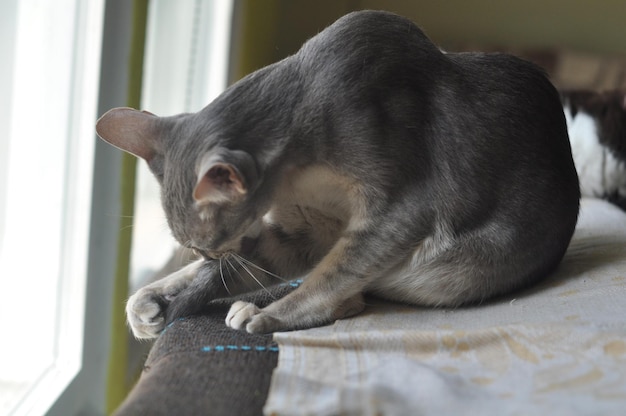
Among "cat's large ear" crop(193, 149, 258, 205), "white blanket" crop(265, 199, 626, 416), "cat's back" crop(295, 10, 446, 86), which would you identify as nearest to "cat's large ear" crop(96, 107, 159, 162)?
"cat's large ear" crop(193, 149, 258, 205)

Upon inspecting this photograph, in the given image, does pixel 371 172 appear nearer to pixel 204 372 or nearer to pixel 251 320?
pixel 251 320

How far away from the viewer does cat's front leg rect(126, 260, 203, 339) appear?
52.0 inches

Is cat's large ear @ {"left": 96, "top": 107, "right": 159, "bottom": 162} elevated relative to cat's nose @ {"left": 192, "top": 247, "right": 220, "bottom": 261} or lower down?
elevated

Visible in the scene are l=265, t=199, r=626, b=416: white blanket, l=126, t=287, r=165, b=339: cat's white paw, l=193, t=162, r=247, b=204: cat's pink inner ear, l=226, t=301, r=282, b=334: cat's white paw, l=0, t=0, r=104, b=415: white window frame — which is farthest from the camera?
l=0, t=0, r=104, b=415: white window frame

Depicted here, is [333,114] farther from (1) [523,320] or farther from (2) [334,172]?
(1) [523,320]

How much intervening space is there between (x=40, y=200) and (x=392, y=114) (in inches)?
34.5

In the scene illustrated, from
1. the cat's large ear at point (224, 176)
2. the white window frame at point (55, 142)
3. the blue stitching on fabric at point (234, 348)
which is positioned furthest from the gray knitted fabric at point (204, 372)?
the white window frame at point (55, 142)

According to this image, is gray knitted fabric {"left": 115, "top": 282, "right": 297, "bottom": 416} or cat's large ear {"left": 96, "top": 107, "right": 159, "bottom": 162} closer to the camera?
gray knitted fabric {"left": 115, "top": 282, "right": 297, "bottom": 416}

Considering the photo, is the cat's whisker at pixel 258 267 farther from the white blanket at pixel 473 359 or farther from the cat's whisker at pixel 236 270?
the white blanket at pixel 473 359

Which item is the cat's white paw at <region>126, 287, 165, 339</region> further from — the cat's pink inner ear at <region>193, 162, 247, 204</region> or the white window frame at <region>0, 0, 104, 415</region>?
the white window frame at <region>0, 0, 104, 415</region>

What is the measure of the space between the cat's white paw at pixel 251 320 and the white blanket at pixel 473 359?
7cm

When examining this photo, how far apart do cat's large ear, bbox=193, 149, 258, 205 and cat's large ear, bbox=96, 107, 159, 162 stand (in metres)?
0.16

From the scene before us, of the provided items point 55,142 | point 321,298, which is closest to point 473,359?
point 321,298

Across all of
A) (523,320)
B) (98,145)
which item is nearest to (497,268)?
A: (523,320)
